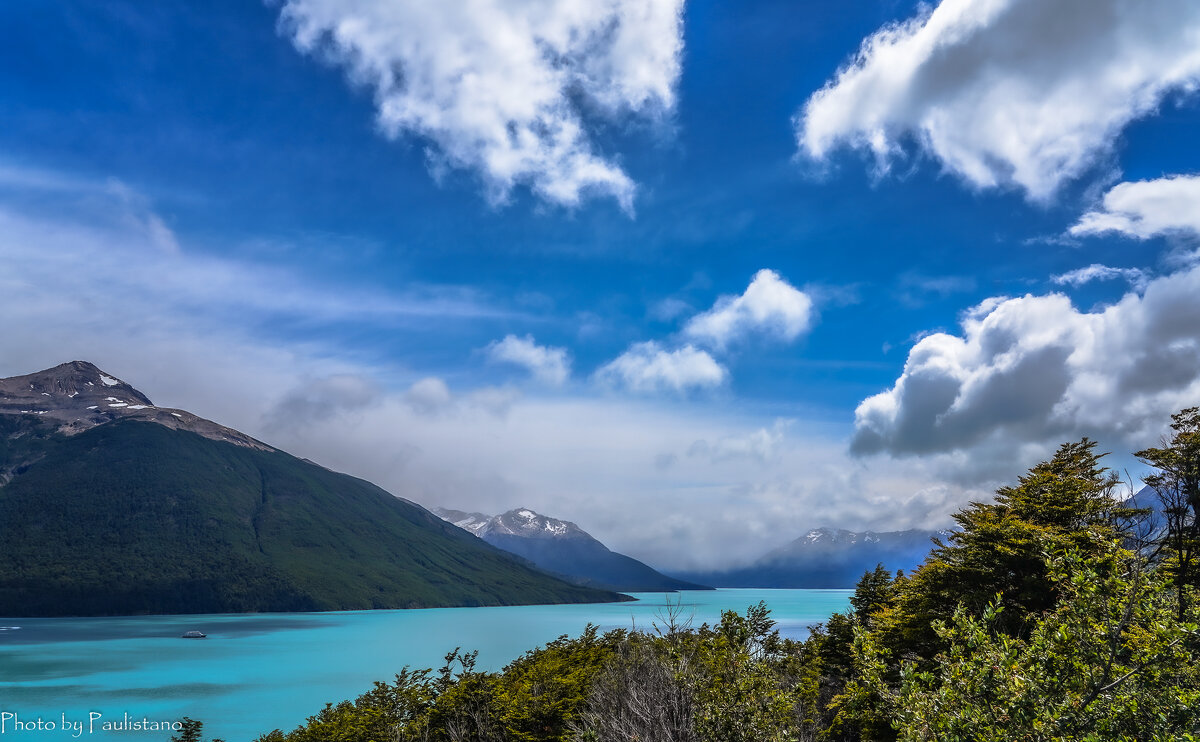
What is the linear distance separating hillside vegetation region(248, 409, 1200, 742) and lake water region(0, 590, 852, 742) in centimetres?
343

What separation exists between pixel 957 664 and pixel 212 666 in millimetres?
94552

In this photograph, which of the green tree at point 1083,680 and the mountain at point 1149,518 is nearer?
the green tree at point 1083,680

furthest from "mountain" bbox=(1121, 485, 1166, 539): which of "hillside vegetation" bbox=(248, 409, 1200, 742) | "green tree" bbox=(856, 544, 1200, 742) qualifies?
"green tree" bbox=(856, 544, 1200, 742)

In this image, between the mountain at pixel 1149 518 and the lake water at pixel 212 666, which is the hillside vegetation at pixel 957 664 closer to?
the mountain at pixel 1149 518

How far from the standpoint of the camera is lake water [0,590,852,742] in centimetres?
4909

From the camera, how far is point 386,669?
243 feet

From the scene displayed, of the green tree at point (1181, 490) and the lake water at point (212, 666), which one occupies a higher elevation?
the green tree at point (1181, 490)

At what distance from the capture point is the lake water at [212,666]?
49.1 m

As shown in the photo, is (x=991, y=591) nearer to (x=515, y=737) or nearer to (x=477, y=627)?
(x=515, y=737)

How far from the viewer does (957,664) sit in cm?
659

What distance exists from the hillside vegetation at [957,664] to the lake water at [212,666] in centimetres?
343

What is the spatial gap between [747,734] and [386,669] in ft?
252

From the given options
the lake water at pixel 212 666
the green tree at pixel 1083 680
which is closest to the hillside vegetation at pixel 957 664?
the green tree at pixel 1083 680

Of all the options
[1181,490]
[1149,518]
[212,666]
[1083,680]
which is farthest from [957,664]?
[212,666]
